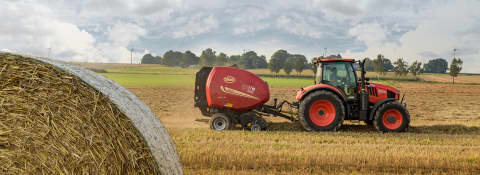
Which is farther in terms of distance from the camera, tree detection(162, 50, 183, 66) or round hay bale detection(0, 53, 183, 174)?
tree detection(162, 50, 183, 66)

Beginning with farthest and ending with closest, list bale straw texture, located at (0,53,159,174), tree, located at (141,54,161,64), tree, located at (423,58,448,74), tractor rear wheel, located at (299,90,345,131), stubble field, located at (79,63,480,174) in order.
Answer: tree, located at (141,54,161,64) < tree, located at (423,58,448,74) < tractor rear wheel, located at (299,90,345,131) < stubble field, located at (79,63,480,174) < bale straw texture, located at (0,53,159,174)

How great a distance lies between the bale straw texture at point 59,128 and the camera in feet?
8.66

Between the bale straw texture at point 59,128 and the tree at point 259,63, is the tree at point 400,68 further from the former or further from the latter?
the bale straw texture at point 59,128

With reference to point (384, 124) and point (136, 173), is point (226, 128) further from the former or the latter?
point (136, 173)

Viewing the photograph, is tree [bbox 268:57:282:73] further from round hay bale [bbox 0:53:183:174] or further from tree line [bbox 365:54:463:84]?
round hay bale [bbox 0:53:183:174]

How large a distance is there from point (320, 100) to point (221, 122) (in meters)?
2.51

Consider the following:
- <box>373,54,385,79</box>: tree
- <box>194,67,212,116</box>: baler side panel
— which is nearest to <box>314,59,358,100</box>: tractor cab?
<box>194,67,212,116</box>: baler side panel

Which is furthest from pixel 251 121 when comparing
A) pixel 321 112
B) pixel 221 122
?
pixel 321 112

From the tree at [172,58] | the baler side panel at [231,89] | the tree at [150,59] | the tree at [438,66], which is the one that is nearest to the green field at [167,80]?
the baler side panel at [231,89]

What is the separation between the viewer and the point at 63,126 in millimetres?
2705

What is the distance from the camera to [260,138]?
6828 millimetres

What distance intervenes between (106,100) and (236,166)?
274cm

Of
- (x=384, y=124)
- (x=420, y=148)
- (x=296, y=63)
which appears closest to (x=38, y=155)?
(x=420, y=148)

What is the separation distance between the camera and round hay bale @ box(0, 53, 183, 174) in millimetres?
2639
